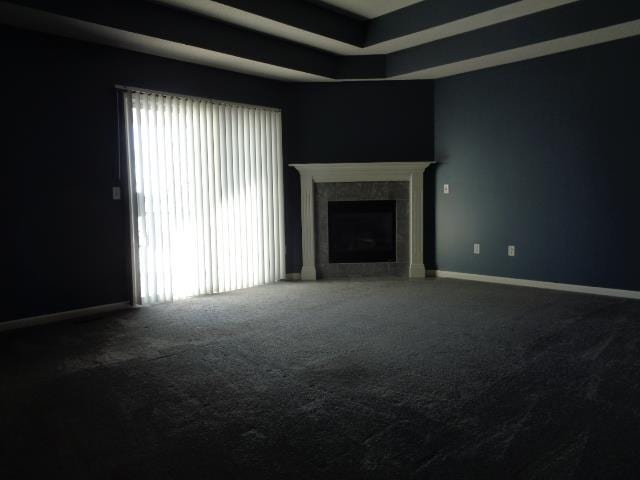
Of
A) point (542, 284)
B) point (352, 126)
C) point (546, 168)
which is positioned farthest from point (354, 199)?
point (542, 284)

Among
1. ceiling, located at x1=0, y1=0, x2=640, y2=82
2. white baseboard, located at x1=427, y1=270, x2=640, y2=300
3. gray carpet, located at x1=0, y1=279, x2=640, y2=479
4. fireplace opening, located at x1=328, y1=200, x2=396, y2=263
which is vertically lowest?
gray carpet, located at x1=0, y1=279, x2=640, y2=479

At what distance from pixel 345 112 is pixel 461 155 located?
65.0 inches

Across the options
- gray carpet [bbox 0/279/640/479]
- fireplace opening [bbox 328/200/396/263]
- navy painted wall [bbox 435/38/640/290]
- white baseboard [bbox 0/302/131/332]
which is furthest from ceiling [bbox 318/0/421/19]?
white baseboard [bbox 0/302/131/332]

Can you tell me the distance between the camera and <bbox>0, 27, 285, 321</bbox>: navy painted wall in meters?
4.28

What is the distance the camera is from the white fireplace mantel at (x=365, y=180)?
655 centimetres

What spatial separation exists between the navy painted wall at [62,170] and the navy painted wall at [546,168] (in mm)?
3809

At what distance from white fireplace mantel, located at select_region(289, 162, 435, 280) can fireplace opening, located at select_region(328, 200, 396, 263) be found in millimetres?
275

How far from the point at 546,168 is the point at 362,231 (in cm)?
241

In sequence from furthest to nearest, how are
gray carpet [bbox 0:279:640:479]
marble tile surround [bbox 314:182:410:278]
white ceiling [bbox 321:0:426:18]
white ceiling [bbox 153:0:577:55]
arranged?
marble tile surround [bbox 314:182:410:278] < white ceiling [bbox 321:0:426:18] < white ceiling [bbox 153:0:577:55] < gray carpet [bbox 0:279:640:479]

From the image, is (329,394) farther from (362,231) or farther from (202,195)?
(362,231)

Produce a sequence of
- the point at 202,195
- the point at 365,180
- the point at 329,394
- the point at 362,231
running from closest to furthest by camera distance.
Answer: the point at 329,394 → the point at 202,195 → the point at 365,180 → the point at 362,231

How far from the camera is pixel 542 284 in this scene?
228 inches

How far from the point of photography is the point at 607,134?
520 centimetres

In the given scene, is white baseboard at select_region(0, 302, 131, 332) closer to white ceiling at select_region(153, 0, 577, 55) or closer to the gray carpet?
the gray carpet
